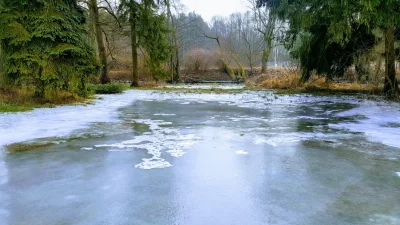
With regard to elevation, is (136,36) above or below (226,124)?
above

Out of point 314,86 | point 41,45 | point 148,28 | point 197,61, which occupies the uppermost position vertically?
point 148,28

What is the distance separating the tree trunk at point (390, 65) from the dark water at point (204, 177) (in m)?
5.12

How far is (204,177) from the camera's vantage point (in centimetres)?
324

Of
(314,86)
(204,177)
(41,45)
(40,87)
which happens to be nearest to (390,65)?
(314,86)

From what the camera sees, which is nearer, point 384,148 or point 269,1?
point 384,148

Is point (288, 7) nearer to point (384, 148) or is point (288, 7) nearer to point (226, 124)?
point (226, 124)

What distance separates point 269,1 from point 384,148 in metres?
8.81

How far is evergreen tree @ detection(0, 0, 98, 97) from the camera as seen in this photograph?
8445 mm

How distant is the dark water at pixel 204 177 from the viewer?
2404 mm

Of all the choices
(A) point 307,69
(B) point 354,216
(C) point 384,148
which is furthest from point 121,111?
(A) point 307,69

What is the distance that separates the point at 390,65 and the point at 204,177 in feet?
30.9

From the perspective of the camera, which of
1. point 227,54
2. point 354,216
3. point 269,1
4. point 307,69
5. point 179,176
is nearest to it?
point 354,216

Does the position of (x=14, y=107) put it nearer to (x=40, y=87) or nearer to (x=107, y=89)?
(x=40, y=87)

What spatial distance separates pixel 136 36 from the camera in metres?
17.9
